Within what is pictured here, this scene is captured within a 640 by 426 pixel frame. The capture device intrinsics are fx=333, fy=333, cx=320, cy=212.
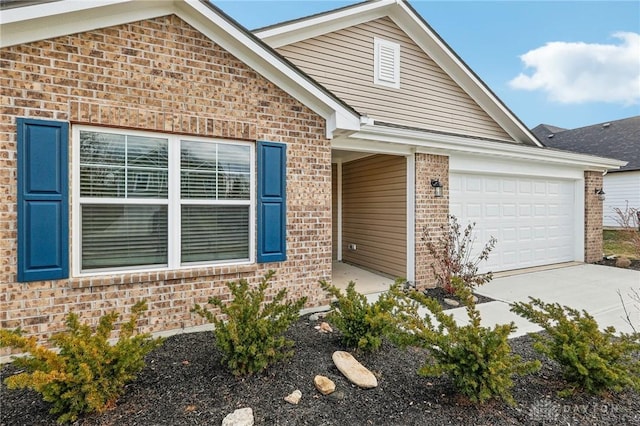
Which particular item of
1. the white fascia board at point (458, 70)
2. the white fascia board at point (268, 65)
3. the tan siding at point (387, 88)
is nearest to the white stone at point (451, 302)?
the white fascia board at point (268, 65)

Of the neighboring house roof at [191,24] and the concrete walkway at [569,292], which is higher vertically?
the neighboring house roof at [191,24]

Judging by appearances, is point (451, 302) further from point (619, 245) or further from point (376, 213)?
point (619, 245)

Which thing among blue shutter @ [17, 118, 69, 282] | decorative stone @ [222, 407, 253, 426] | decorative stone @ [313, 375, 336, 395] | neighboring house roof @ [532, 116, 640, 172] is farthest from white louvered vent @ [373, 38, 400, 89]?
neighboring house roof @ [532, 116, 640, 172]

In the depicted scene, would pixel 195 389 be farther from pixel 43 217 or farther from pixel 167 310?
pixel 43 217

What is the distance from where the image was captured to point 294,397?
277cm

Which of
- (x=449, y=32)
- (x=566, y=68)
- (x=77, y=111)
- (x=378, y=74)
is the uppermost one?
(x=566, y=68)

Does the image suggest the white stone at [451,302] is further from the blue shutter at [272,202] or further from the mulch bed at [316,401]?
the blue shutter at [272,202]

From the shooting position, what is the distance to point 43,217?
3584mm

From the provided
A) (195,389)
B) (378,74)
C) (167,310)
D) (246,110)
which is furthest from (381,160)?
(195,389)

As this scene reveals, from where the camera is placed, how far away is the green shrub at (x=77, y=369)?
88.8 inches

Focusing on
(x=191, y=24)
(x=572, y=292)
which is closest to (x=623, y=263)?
(x=572, y=292)

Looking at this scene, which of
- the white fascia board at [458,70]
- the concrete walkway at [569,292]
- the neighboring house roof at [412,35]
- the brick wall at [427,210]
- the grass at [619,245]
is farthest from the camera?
the grass at [619,245]

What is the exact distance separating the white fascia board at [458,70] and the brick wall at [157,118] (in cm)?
535

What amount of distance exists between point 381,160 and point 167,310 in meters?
5.26
